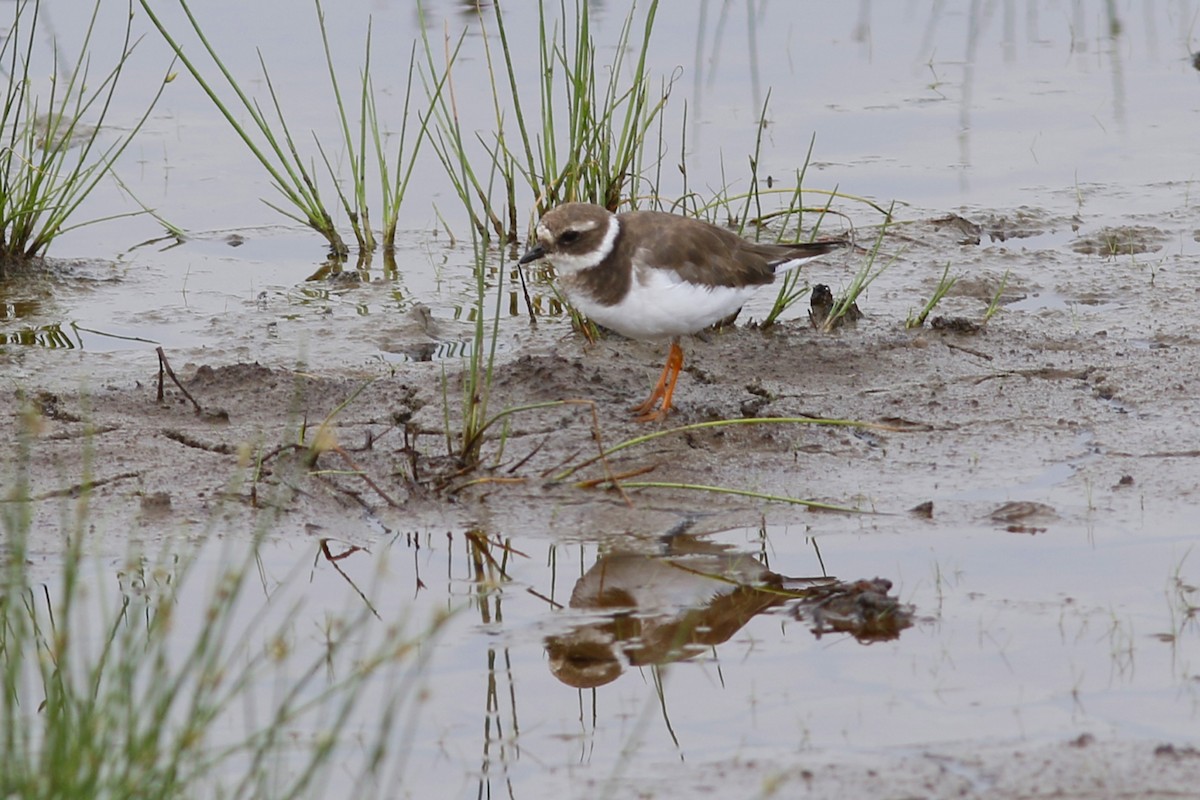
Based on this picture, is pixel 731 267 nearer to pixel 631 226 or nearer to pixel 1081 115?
pixel 631 226

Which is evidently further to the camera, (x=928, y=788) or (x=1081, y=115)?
(x=1081, y=115)

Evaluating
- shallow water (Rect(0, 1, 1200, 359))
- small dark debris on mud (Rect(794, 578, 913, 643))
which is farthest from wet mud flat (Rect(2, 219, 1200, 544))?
shallow water (Rect(0, 1, 1200, 359))

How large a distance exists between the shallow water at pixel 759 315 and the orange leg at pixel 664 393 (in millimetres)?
845

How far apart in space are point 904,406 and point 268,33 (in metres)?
6.89

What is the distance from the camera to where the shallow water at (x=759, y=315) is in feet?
13.8

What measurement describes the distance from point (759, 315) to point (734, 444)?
186 centimetres

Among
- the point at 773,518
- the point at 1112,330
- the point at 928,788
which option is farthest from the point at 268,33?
the point at 928,788

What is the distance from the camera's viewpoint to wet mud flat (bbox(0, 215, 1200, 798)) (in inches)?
208

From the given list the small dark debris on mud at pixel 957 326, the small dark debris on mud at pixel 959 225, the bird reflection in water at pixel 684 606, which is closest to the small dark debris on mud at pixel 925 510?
the bird reflection in water at pixel 684 606

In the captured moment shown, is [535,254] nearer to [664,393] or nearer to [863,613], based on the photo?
[664,393]

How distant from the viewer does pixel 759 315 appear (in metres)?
7.84

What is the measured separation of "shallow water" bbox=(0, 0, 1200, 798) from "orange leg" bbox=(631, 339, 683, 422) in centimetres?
84

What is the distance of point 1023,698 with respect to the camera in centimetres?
425

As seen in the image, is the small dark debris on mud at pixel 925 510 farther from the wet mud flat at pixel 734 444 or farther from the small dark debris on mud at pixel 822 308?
the small dark debris on mud at pixel 822 308
